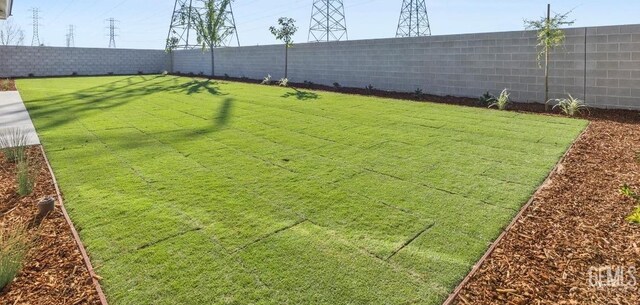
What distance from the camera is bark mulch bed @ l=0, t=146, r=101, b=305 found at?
2.19 m

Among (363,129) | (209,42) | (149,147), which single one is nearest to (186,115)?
A: (149,147)

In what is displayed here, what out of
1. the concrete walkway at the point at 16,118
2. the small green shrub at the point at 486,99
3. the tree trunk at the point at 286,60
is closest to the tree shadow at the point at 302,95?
the tree trunk at the point at 286,60

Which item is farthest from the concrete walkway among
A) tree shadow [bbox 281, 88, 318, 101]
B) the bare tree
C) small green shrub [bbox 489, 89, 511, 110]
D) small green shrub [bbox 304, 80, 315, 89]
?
the bare tree

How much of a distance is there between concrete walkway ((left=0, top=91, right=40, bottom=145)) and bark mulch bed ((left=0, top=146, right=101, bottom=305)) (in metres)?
2.90

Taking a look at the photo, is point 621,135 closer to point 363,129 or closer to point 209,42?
point 363,129

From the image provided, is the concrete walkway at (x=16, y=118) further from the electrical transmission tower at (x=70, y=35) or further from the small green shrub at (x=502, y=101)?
the electrical transmission tower at (x=70, y=35)

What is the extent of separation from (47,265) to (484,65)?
9852mm

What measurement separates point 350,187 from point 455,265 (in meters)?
1.50

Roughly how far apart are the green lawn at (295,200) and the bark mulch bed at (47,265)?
0.11m

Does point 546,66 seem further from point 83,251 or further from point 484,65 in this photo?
point 83,251

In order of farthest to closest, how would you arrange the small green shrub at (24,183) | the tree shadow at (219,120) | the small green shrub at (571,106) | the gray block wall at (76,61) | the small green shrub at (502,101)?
the gray block wall at (76,61)
the small green shrub at (502,101)
the small green shrub at (571,106)
the tree shadow at (219,120)
the small green shrub at (24,183)

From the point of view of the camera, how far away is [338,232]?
288 cm

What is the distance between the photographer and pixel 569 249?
265 centimetres

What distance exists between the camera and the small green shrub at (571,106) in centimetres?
759
